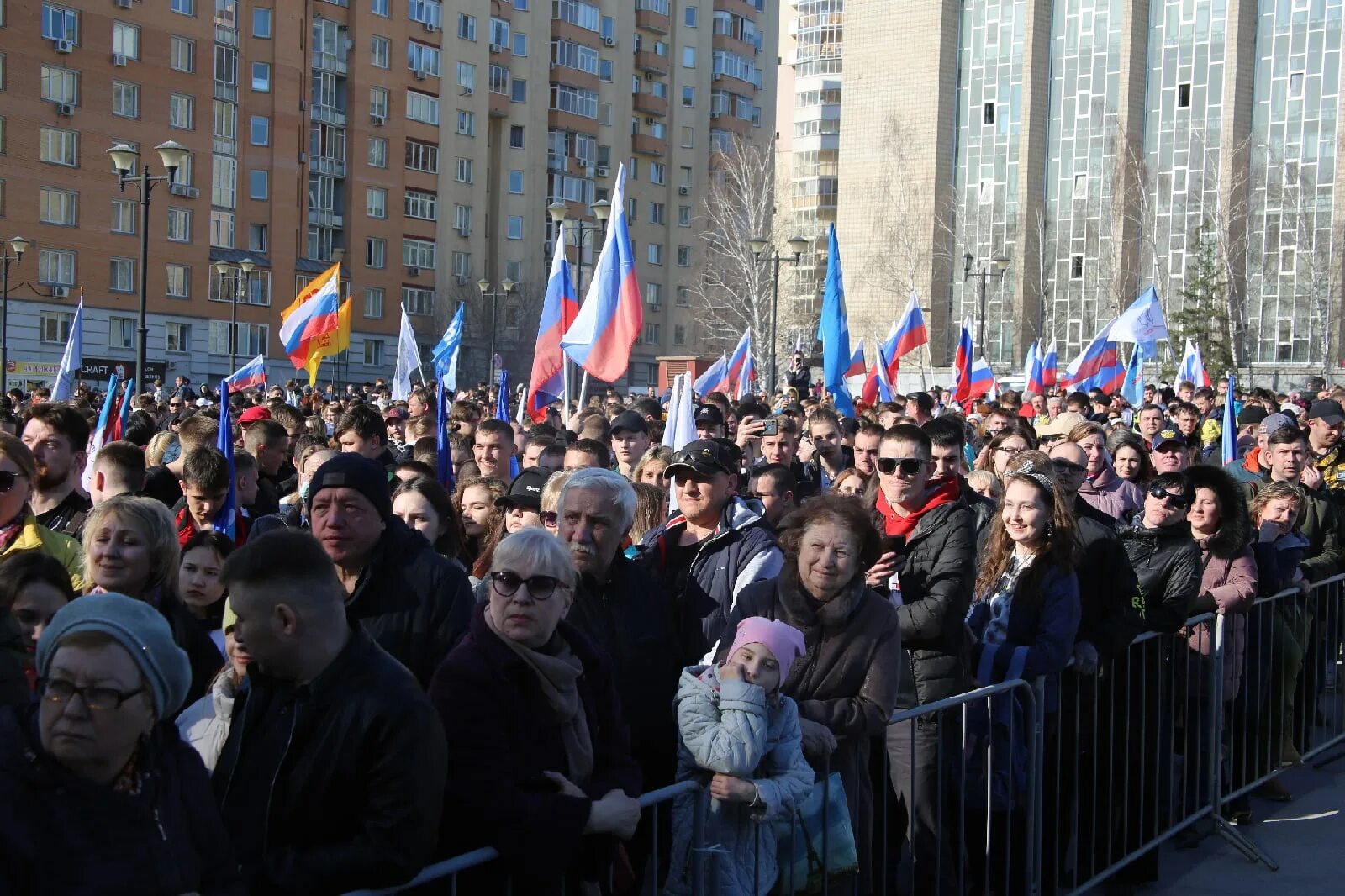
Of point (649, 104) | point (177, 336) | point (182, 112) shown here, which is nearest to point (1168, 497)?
point (177, 336)

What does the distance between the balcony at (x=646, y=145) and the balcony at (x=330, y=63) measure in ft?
63.1

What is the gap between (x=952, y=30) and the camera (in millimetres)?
60812

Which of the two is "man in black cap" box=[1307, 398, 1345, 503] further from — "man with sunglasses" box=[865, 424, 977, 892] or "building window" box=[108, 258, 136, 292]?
"building window" box=[108, 258, 136, 292]

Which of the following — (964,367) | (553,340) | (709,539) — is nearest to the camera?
(709,539)

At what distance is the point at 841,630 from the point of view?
498cm

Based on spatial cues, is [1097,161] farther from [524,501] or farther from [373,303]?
[524,501]

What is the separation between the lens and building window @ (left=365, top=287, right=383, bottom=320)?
67688 millimetres

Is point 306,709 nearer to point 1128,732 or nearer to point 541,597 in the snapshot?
point 541,597

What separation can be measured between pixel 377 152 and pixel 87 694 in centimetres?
6794

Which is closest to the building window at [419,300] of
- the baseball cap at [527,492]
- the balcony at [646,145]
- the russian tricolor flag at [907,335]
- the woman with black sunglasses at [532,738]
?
the balcony at [646,145]

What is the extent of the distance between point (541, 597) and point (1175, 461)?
6.93m

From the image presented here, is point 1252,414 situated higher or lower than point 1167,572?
higher

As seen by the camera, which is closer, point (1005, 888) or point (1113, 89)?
point (1005, 888)

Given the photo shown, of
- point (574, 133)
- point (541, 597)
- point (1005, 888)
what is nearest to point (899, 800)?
point (1005, 888)
